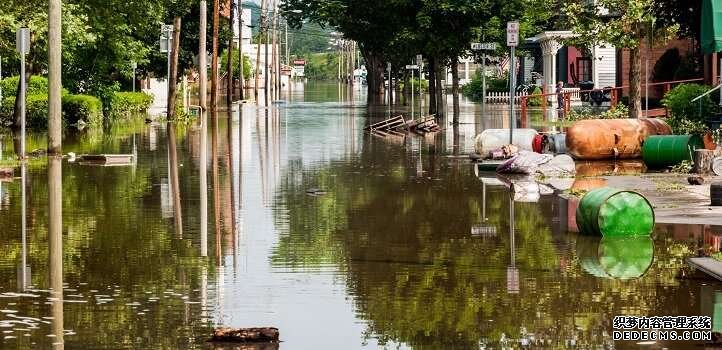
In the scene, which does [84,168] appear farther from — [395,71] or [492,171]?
[395,71]

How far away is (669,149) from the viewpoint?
1063 inches

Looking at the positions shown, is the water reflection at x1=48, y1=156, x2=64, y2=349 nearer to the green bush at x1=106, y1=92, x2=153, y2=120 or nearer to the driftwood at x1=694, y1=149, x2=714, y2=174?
the driftwood at x1=694, y1=149, x2=714, y2=174

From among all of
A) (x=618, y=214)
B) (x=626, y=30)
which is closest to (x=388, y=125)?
(x=626, y=30)

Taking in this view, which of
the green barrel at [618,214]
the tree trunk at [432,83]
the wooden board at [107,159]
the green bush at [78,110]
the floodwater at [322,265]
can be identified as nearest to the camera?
the floodwater at [322,265]

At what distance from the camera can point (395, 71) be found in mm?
106250

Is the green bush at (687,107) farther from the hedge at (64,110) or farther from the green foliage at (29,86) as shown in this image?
the green foliage at (29,86)

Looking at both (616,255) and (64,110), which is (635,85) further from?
(616,255)

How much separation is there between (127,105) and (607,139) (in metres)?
34.0

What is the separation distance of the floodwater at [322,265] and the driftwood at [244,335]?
5.8 inches

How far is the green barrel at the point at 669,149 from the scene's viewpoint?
26.8 meters

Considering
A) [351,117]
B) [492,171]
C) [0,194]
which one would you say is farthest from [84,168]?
[351,117]

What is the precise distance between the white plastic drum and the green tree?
732 centimetres

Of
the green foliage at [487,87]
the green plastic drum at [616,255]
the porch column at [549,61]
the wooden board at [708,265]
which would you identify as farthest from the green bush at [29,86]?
the green foliage at [487,87]

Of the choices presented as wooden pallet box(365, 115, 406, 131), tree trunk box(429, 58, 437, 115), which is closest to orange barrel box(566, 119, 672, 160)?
wooden pallet box(365, 115, 406, 131)
